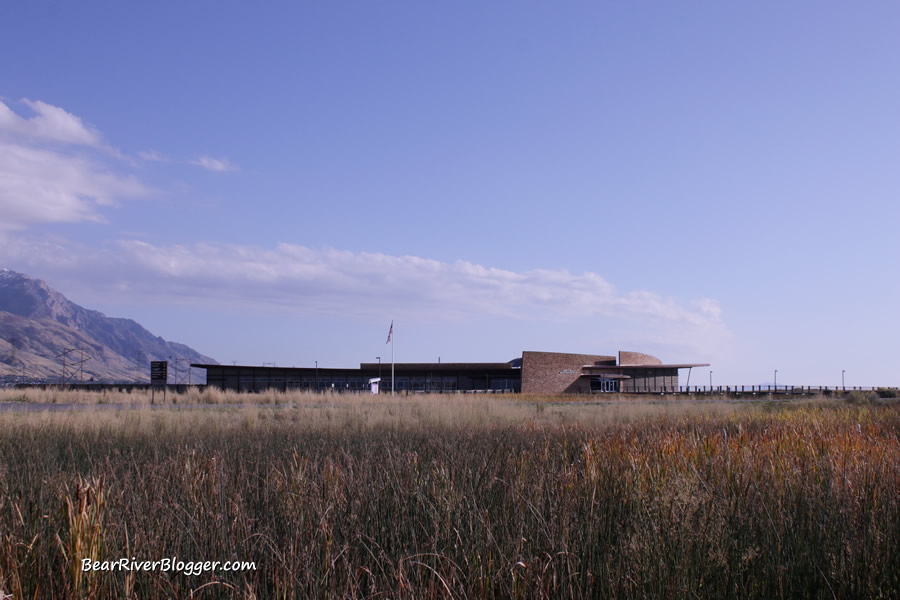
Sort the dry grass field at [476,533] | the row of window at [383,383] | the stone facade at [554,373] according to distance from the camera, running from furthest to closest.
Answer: the stone facade at [554,373], the row of window at [383,383], the dry grass field at [476,533]

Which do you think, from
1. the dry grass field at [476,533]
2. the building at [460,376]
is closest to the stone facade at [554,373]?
the building at [460,376]

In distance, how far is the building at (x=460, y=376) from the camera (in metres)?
54.0

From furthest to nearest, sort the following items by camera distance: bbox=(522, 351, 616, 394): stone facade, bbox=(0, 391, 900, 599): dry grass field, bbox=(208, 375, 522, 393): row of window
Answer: bbox=(522, 351, 616, 394): stone facade
bbox=(208, 375, 522, 393): row of window
bbox=(0, 391, 900, 599): dry grass field

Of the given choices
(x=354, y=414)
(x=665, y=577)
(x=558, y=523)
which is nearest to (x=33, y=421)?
(x=354, y=414)

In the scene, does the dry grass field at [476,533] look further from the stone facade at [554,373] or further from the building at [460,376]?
the stone facade at [554,373]

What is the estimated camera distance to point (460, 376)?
Result: 193 feet

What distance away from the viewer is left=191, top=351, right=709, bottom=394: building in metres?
54.0

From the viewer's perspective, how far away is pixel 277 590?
3596mm

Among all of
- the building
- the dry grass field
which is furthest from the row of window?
the dry grass field

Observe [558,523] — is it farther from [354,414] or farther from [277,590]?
[354,414]

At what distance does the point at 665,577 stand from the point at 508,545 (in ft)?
3.12

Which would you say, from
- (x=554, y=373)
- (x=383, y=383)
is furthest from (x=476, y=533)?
(x=554, y=373)

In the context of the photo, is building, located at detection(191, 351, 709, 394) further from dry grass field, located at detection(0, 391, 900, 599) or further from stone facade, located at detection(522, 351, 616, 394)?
dry grass field, located at detection(0, 391, 900, 599)

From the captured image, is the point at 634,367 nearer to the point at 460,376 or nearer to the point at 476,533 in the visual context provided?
the point at 460,376
